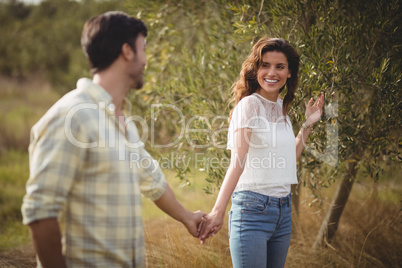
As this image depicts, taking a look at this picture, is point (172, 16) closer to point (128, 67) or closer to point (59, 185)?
point (128, 67)

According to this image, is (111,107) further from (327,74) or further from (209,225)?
(327,74)

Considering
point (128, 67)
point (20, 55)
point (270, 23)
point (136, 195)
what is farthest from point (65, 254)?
point (20, 55)

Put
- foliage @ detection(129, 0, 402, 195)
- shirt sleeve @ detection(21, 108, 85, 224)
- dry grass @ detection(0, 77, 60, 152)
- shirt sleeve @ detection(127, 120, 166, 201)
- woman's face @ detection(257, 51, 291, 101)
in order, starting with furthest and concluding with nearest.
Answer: dry grass @ detection(0, 77, 60, 152) < foliage @ detection(129, 0, 402, 195) < woman's face @ detection(257, 51, 291, 101) < shirt sleeve @ detection(127, 120, 166, 201) < shirt sleeve @ detection(21, 108, 85, 224)

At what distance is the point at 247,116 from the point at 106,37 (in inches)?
44.5

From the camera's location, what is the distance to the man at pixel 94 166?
180cm

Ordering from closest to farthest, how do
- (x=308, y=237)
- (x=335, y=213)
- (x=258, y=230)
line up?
(x=258, y=230) → (x=335, y=213) → (x=308, y=237)

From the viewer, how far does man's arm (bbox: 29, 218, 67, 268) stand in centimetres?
180

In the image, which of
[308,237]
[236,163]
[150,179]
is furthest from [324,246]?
[150,179]

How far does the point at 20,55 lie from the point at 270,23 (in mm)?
21002

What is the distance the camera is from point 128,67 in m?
2.14

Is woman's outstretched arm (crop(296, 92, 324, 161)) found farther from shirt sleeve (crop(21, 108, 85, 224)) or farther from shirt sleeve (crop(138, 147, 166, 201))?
shirt sleeve (crop(21, 108, 85, 224))

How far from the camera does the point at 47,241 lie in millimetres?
1810

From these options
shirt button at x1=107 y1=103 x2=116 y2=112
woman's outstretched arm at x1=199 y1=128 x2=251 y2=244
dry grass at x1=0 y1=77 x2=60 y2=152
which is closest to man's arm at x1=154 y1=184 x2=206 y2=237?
woman's outstretched arm at x1=199 y1=128 x2=251 y2=244

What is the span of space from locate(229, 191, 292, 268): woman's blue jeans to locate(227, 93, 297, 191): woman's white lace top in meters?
0.11
